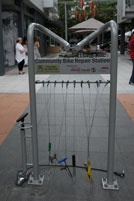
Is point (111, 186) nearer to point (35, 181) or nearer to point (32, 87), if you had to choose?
point (35, 181)

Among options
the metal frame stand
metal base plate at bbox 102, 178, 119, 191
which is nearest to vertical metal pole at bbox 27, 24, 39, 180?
the metal frame stand

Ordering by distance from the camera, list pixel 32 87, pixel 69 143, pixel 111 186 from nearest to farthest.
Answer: pixel 32 87, pixel 111 186, pixel 69 143

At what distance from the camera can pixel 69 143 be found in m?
4.31

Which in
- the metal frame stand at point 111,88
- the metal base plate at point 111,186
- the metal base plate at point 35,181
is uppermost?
the metal frame stand at point 111,88

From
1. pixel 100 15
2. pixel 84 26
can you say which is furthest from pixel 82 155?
pixel 100 15

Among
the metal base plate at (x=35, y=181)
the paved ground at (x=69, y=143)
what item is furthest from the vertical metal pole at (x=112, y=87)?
the metal base plate at (x=35, y=181)

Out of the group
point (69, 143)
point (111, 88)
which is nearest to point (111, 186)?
point (111, 88)

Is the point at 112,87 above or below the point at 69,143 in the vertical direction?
above

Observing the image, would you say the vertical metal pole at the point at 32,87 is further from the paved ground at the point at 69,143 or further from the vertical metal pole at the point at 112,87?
the vertical metal pole at the point at 112,87

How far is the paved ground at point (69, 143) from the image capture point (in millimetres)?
2945

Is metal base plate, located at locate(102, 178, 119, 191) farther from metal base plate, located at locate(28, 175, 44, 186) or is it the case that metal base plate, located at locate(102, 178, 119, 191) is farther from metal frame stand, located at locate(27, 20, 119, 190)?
metal base plate, located at locate(28, 175, 44, 186)

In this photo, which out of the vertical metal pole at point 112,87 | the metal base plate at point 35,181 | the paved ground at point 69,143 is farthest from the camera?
the metal base plate at point 35,181

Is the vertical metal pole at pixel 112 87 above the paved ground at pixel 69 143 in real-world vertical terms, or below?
above

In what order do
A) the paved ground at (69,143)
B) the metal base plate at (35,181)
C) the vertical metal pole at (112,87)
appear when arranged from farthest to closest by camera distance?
1. the metal base plate at (35,181)
2. the paved ground at (69,143)
3. the vertical metal pole at (112,87)
